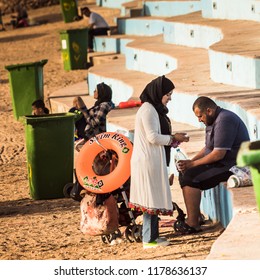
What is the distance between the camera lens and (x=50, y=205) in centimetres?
1354

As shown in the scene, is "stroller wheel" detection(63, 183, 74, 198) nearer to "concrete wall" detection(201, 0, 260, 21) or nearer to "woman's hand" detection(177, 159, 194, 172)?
"woman's hand" detection(177, 159, 194, 172)

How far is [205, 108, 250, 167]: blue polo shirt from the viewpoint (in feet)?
35.3

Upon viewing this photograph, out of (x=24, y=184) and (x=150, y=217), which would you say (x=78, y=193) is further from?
(x=24, y=184)

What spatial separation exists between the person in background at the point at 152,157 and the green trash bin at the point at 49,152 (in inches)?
123

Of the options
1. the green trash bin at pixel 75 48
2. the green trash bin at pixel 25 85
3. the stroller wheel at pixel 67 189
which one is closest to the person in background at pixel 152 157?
the stroller wheel at pixel 67 189

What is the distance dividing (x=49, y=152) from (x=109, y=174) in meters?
2.83

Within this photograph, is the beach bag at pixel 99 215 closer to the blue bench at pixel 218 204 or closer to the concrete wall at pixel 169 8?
the blue bench at pixel 218 204

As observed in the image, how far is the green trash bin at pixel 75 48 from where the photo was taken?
85.0 ft

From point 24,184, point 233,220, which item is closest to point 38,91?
→ point 24,184

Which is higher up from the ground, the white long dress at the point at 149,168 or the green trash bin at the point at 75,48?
the white long dress at the point at 149,168

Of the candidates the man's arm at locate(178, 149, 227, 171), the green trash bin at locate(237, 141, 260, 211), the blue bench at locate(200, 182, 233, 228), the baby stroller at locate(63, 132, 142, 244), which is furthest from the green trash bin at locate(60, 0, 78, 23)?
the green trash bin at locate(237, 141, 260, 211)

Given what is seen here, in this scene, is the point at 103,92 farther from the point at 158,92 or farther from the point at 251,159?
the point at 251,159

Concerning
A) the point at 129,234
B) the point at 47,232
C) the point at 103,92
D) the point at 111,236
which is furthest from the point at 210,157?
the point at 103,92

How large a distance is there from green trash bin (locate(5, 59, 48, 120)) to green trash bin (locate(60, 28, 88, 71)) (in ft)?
16.2
